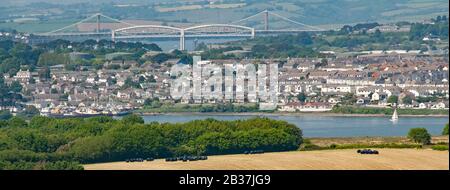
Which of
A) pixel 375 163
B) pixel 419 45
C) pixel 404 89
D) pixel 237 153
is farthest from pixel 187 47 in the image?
pixel 375 163

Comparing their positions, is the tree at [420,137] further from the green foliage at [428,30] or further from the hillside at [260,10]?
the hillside at [260,10]

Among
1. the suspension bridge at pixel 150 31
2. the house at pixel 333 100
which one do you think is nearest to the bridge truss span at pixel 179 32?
the suspension bridge at pixel 150 31

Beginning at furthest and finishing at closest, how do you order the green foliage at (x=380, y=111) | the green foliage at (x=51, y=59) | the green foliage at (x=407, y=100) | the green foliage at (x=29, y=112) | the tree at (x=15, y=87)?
the green foliage at (x=51, y=59) < the tree at (x=15, y=87) < the green foliage at (x=407, y=100) < the green foliage at (x=29, y=112) < the green foliage at (x=380, y=111)

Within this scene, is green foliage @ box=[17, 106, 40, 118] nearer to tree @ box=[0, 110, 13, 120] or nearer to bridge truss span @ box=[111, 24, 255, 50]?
tree @ box=[0, 110, 13, 120]

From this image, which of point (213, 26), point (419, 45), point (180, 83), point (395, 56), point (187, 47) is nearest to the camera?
point (180, 83)

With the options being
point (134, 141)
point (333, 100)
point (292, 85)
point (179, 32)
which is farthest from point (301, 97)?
point (179, 32)

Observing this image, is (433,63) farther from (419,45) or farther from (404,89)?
(419,45)

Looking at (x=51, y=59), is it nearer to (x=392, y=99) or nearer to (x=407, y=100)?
(x=392, y=99)
